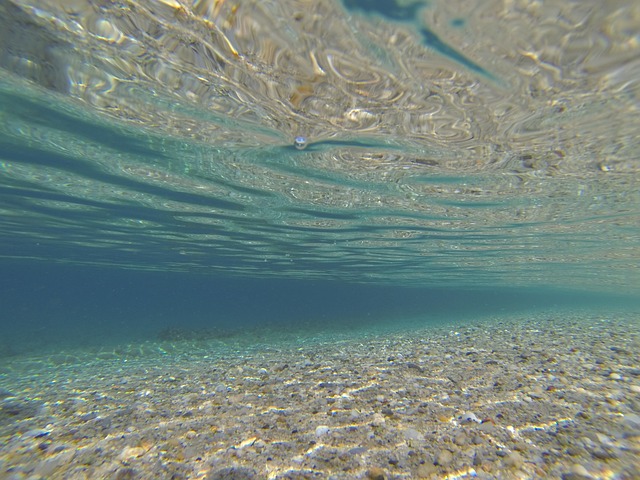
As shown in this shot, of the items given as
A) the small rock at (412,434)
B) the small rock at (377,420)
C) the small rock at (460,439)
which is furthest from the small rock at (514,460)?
the small rock at (377,420)

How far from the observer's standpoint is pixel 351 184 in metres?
12.6

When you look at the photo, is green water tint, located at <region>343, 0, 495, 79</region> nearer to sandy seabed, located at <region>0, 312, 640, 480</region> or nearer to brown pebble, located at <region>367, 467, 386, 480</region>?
sandy seabed, located at <region>0, 312, 640, 480</region>

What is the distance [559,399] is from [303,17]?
7037 mm

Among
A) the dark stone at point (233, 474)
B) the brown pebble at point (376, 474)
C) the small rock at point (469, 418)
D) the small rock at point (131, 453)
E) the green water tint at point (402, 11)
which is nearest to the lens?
the brown pebble at point (376, 474)

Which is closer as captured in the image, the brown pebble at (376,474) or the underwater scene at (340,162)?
the brown pebble at (376,474)

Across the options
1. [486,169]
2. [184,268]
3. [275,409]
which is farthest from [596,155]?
[184,268]

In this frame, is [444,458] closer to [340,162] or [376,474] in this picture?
[376,474]

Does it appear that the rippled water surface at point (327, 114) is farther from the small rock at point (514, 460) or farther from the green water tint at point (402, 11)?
the small rock at point (514, 460)

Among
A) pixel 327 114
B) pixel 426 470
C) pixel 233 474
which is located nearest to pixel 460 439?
pixel 426 470

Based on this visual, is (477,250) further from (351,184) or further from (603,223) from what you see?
(351,184)

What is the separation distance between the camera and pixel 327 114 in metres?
8.04

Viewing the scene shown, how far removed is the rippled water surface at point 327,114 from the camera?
5.35 metres

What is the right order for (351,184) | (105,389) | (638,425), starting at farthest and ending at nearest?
(351,184) < (105,389) < (638,425)

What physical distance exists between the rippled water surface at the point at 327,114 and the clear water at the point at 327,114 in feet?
0.14
